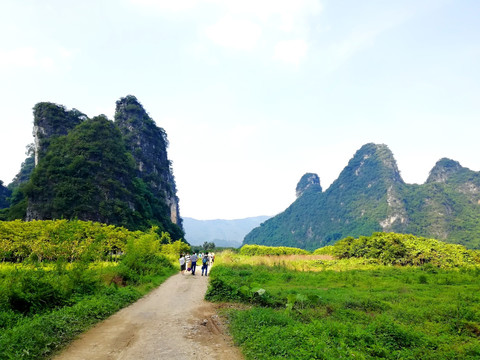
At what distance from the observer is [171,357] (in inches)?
220

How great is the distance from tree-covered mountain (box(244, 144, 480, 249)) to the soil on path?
343 ft

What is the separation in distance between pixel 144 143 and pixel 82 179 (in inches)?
1244

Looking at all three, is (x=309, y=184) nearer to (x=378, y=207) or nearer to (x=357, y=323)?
(x=378, y=207)

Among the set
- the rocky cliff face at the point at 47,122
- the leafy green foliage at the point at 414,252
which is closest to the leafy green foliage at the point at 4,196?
the rocky cliff face at the point at 47,122

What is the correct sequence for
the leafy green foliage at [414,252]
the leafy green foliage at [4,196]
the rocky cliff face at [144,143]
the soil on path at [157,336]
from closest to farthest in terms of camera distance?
1. the soil on path at [157,336]
2. the leafy green foliage at [414,252]
3. the leafy green foliage at [4,196]
4. the rocky cliff face at [144,143]

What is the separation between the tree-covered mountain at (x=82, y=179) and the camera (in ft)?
131

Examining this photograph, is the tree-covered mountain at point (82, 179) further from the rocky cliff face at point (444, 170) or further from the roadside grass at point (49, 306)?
the rocky cliff face at point (444, 170)

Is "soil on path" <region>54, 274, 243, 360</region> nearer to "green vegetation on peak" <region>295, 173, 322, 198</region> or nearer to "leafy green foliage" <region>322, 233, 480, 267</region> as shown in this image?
"leafy green foliage" <region>322, 233, 480, 267</region>

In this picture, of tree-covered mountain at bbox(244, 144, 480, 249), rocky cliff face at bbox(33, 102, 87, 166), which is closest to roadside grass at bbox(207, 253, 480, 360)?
rocky cliff face at bbox(33, 102, 87, 166)

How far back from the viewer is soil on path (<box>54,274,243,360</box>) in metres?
5.72

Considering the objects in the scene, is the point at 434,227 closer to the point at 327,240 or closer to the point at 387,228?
the point at 387,228

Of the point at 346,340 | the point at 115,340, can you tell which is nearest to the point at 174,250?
the point at 115,340

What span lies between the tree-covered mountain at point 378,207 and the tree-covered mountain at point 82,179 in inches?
3482

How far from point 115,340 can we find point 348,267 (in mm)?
18503
